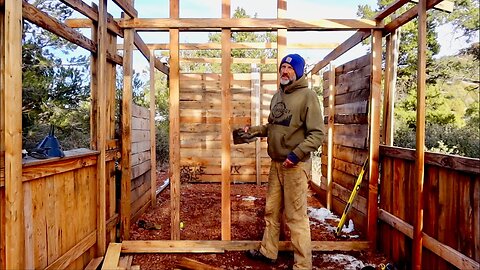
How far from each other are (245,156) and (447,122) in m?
4.63

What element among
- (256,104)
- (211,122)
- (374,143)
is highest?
(256,104)

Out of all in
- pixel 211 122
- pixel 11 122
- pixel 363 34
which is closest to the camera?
pixel 11 122

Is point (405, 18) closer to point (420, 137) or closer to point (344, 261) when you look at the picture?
point (420, 137)

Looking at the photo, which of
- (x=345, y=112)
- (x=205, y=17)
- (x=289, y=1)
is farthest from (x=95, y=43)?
(x=345, y=112)

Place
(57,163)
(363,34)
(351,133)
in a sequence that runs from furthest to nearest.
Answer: (351,133)
(363,34)
(57,163)

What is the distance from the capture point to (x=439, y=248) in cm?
269

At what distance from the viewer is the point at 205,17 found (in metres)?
3.67

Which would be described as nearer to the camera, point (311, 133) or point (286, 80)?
point (311, 133)

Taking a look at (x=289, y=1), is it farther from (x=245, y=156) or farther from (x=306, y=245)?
(x=245, y=156)

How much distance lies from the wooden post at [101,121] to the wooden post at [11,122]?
1199 mm

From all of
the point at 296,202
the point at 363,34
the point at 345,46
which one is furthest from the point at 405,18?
the point at 296,202

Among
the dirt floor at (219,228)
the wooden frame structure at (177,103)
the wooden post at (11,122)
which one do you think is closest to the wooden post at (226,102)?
the wooden frame structure at (177,103)

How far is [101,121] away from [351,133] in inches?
Result: 114

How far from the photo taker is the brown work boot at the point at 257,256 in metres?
3.41
